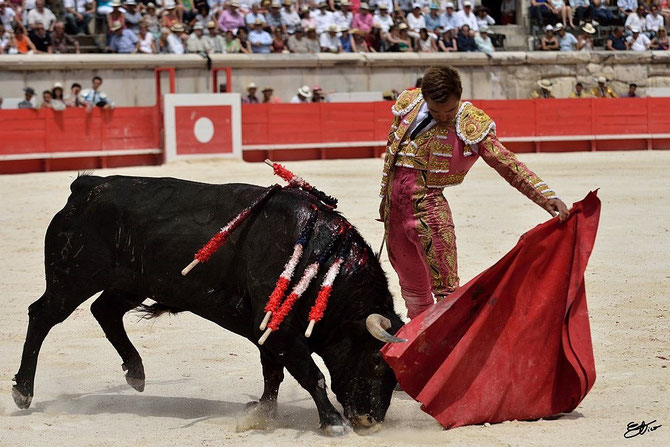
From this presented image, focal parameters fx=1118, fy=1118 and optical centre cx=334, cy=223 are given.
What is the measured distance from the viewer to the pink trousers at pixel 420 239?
4.04 meters

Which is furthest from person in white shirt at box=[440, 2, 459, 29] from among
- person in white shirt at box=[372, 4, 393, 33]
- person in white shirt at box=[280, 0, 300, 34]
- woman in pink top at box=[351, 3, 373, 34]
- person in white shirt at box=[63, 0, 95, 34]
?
person in white shirt at box=[63, 0, 95, 34]

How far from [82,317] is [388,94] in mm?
11288

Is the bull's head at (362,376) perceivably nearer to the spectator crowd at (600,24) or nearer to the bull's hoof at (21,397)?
the bull's hoof at (21,397)

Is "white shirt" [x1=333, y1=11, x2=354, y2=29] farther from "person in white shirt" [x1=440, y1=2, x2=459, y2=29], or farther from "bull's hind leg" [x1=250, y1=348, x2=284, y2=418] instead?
"bull's hind leg" [x1=250, y1=348, x2=284, y2=418]

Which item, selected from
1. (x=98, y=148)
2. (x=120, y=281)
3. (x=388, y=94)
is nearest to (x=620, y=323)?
(x=120, y=281)

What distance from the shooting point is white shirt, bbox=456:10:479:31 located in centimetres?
1792

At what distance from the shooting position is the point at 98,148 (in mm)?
14344

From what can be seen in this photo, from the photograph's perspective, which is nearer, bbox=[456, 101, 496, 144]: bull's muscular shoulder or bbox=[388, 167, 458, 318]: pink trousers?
bbox=[456, 101, 496, 144]: bull's muscular shoulder

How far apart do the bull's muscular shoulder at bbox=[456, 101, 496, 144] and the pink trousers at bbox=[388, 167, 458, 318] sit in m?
0.23

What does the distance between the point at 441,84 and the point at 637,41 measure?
1649 centimetres

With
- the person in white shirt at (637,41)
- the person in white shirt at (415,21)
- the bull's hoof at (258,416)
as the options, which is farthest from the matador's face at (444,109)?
the person in white shirt at (637,41)

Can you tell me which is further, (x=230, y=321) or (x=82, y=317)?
(x=82, y=317)

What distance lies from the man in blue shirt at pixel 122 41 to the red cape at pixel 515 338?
1193 centimetres

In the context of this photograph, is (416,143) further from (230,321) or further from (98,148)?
(98,148)
